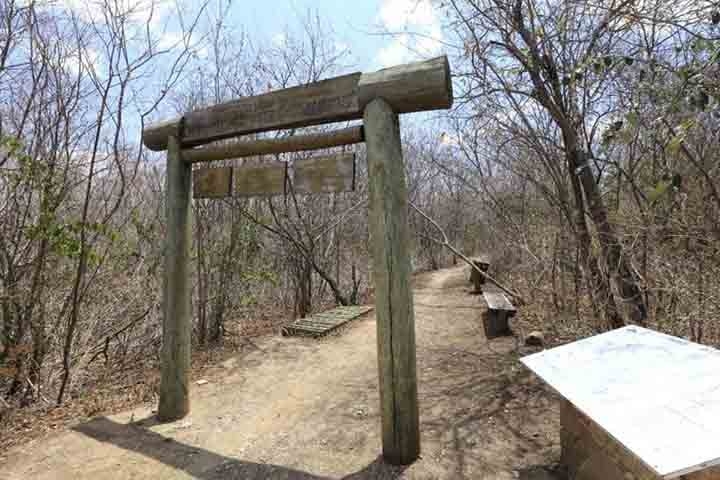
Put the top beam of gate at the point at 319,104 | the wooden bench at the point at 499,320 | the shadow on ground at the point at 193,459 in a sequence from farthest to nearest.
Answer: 1. the wooden bench at the point at 499,320
2. the shadow on ground at the point at 193,459
3. the top beam of gate at the point at 319,104

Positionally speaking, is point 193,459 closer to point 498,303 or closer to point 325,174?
point 325,174

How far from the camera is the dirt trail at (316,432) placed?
2492 mm

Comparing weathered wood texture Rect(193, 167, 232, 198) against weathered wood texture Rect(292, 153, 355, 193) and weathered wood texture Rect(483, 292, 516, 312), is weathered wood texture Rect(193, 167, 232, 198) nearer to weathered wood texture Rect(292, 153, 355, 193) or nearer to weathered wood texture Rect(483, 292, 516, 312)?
weathered wood texture Rect(292, 153, 355, 193)

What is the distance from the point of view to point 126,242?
5.22 meters

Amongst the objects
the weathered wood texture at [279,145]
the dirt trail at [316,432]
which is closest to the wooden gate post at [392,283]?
the weathered wood texture at [279,145]

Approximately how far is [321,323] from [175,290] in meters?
3.49

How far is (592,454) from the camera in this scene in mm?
1994

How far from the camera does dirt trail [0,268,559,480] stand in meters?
2.49

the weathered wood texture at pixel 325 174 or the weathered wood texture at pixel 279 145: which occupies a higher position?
the weathered wood texture at pixel 279 145

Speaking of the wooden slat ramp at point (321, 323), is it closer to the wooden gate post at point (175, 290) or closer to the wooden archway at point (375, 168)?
the wooden gate post at point (175, 290)

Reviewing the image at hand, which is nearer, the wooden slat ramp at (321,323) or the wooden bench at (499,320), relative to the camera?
the wooden bench at (499,320)

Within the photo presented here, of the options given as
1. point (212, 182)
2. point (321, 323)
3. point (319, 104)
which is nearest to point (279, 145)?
point (319, 104)

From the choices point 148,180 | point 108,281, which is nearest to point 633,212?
point 108,281

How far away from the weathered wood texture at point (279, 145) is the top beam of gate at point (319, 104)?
0.10 m
